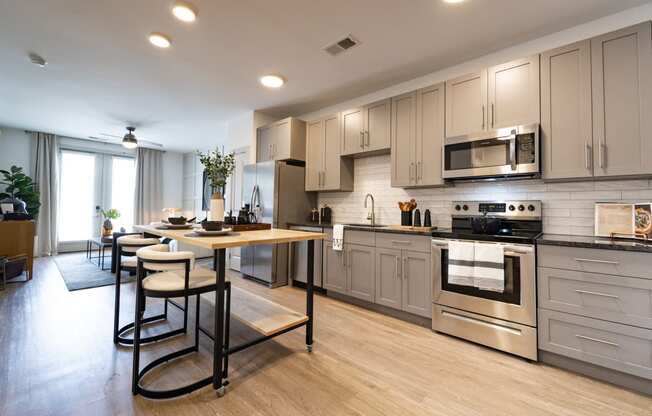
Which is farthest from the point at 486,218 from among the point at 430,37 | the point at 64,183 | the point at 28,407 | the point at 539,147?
the point at 64,183

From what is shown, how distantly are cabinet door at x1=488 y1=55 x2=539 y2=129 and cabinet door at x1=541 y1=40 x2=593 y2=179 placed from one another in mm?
67

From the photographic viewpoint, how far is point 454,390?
1.76m

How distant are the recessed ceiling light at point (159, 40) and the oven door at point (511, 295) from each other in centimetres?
316

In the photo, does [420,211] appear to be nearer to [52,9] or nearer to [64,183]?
[52,9]

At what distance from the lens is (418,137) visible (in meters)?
3.04

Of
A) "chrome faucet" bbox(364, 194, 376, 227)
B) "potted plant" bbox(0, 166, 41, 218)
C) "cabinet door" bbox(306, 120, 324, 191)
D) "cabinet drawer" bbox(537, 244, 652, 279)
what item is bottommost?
"cabinet drawer" bbox(537, 244, 652, 279)

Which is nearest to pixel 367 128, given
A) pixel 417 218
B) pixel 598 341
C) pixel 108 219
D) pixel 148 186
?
pixel 417 218

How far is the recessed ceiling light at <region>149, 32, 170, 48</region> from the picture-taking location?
2.53m

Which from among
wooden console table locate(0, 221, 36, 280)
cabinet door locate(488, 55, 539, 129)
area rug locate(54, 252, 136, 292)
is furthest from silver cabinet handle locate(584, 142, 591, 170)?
wooden console table locate(0, 221, 36, 280)

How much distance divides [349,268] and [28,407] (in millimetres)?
2635

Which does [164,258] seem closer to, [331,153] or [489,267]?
[489,267]

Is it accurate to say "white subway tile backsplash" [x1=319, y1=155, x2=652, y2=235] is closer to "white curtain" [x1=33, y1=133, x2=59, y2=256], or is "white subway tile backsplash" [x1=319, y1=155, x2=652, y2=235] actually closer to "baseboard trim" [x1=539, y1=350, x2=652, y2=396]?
"baseboard trim" [x1=539, y1=350, x2=652, y2=396]

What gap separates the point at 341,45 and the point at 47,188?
7.11 metres

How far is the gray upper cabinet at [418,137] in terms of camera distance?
2893 mm
